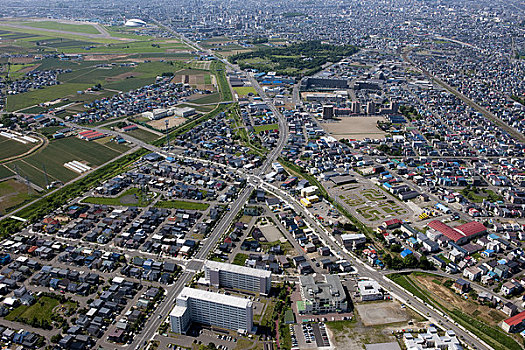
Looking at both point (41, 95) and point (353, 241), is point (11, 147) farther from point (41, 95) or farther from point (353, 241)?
point (353, 241)

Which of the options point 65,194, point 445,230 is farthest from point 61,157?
point 445,230

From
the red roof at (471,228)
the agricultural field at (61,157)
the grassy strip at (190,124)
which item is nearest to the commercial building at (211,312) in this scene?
the red roof at (471,228)

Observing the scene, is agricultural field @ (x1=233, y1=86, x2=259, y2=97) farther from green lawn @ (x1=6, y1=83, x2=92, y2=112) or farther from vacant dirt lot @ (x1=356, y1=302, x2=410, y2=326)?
Result: vacant dirt lot @ (x1=356, y1=302, x2=410, y2=326)

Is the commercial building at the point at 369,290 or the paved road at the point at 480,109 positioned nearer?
the commercial building at the point at 369,290

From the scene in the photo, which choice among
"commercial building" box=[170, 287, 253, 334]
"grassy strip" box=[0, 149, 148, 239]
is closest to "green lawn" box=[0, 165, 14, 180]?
"grassy strip" box=[0, 149, 148, 239]

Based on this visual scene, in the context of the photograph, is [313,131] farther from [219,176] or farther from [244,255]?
[244,255]

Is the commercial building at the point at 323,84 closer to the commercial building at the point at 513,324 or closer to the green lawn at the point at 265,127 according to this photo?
the green lawn at the point at 265,127

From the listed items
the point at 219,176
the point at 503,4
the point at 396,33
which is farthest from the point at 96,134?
the point at 503,4
